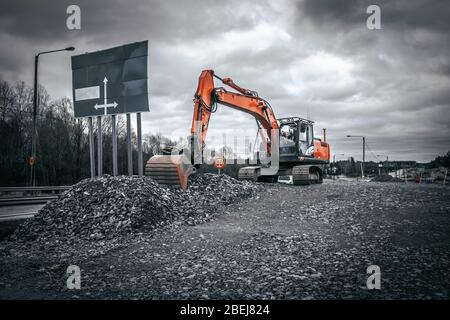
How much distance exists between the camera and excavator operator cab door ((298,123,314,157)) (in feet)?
56.4

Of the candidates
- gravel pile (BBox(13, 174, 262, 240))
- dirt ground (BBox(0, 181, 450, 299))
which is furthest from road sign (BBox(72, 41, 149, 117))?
dirt ground (BBox(0, 181, 450, 299))

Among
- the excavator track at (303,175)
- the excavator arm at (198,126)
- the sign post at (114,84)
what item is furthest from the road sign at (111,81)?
the excavator track at (303,175)

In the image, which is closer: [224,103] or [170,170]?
[170,170]

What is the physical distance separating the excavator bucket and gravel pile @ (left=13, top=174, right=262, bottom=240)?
14.5 inches

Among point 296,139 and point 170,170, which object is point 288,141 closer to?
point 296,139

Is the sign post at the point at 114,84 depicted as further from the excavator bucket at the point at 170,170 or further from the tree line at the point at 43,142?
the tree line at the point at 43,142

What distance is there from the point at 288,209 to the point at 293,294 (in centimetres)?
655

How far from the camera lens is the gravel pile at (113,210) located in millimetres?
8391

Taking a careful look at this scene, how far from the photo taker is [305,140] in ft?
57.5

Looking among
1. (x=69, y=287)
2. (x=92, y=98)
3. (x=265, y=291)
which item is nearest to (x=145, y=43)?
(x=92, y=98)

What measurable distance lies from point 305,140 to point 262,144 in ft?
8.29

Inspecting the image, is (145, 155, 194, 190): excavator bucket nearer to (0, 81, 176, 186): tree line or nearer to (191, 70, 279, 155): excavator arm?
(191, 70, 279, 155): excavator arm

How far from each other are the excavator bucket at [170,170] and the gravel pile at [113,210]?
14.5 inches

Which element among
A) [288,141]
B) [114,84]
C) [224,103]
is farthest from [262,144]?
[114,84]
